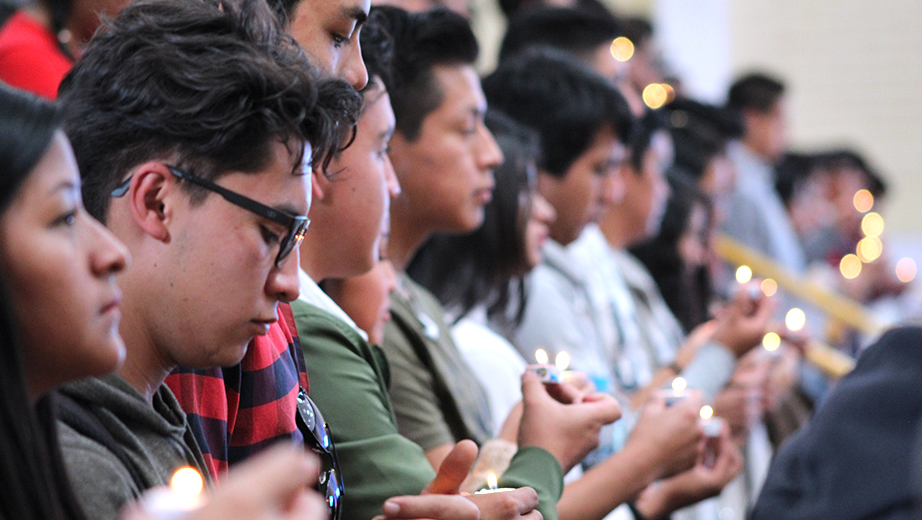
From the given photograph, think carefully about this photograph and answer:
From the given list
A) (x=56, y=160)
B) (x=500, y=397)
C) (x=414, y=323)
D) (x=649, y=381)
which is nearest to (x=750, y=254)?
(x=649, y=381)

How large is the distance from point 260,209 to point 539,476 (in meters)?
0.63

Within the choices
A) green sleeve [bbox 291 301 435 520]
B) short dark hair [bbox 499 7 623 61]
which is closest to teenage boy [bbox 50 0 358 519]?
green sleeve [bbox 291 301 435 520]

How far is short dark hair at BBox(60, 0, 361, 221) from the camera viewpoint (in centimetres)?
118

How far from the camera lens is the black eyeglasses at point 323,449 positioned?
4.50 feet

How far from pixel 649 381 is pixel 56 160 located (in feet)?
7.94

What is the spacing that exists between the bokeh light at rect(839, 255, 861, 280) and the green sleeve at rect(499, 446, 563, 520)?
15.0 feet

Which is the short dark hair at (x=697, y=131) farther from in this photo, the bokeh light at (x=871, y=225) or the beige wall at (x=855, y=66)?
the beige wall at (x=855, y=66)

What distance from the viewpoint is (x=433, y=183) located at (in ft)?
7.30

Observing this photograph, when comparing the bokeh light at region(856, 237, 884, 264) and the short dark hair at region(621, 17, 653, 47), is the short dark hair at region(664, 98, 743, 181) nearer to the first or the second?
the short dark hair at region(621, 17, 653, 47)

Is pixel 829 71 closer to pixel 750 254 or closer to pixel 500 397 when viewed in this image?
pixel 750 254

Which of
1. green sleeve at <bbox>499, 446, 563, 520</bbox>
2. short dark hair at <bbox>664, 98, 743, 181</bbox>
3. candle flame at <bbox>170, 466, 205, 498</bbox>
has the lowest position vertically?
short dark hair at <bbox>664, 98, 743, 181</bbox>

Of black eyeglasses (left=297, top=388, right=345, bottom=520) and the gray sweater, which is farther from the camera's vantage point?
black eyeglasses (left=297, top=388, right=345, bottom=520)

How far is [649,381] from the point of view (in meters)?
3.10

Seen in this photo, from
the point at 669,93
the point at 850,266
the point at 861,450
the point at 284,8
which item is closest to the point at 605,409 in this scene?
the point at 861,450
